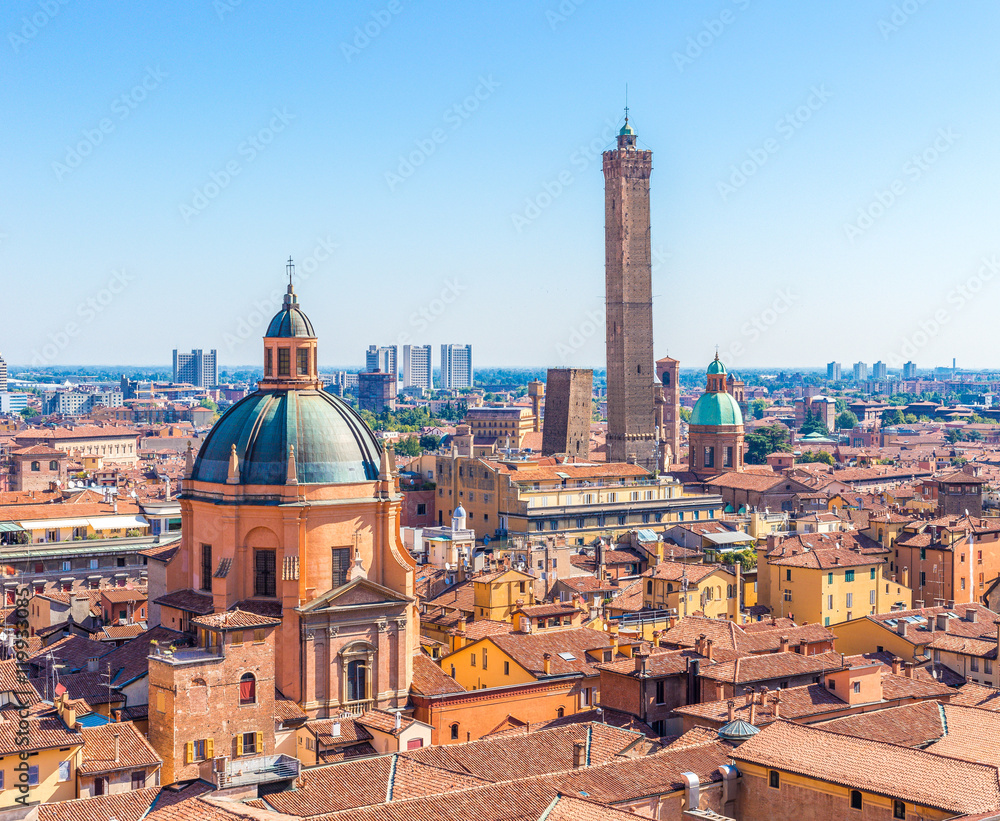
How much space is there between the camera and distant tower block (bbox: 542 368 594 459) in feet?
313

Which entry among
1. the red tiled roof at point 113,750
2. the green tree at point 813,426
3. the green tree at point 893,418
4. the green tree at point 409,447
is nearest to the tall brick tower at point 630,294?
the green tree at point 409,447

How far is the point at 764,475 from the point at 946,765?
55763mm

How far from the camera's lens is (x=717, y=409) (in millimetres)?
78750

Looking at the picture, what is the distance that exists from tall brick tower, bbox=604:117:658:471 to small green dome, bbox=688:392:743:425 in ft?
14.4

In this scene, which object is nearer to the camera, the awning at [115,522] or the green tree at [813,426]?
the awning at [115,522]

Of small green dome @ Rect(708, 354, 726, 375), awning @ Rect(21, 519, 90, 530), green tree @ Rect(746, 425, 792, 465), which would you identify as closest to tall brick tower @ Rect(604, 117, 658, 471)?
small green dome @ Rect(708, 354, 726, 375)

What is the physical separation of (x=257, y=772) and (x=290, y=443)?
32.1ft

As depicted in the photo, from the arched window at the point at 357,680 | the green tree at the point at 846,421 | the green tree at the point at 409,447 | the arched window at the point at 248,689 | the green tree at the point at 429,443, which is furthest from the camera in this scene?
the green tree at the point at 846,421

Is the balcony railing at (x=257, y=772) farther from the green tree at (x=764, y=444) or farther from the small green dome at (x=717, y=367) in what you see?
the green tree at (x=764, y=444)

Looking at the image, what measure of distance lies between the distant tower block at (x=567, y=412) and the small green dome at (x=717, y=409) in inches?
664

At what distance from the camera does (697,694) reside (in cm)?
3027

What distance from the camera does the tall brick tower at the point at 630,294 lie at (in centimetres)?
8262

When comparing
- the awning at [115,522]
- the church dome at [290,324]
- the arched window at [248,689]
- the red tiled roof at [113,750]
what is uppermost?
Answer: the church dome at [290,324]

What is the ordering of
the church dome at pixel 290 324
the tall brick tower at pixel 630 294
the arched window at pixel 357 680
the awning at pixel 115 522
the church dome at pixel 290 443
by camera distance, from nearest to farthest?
1. the arched window at pixel 357 680
2. the church dome at pixel 290 443
3. the church dome at pixel 290 324
4. the awning at pixel 115 522
5. the tall brick tower at pixel 630 294
